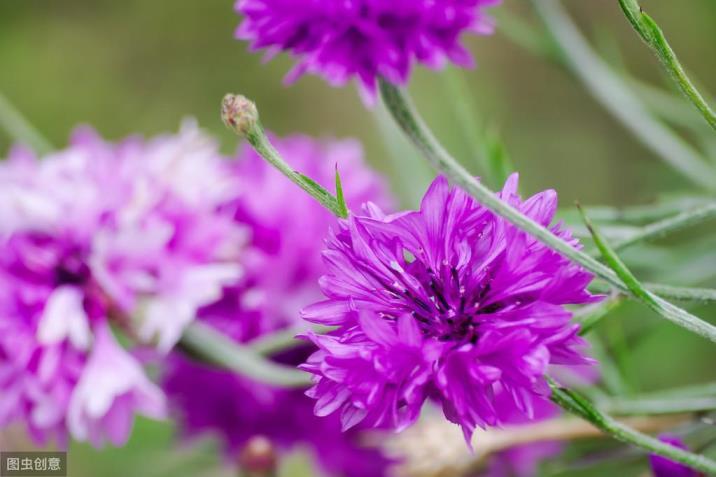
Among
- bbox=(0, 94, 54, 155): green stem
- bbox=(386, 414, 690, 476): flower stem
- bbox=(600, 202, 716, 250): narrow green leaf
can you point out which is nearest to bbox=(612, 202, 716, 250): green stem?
bbox=(600, 202, 716, 250): narrow green leaf

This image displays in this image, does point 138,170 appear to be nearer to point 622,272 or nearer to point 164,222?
point 164,222

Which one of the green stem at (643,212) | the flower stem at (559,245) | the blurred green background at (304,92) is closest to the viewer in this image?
the flower stem at (559,245)

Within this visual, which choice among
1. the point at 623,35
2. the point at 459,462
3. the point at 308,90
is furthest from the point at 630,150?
the point at 459,462

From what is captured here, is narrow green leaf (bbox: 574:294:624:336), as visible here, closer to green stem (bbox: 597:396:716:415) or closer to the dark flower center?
green stem (bbox: 597:396:716:415)

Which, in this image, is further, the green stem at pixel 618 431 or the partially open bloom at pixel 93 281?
the partially open bloom at pixel 93 281

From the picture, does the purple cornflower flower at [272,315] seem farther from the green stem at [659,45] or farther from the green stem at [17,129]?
the green stem at [659,45]

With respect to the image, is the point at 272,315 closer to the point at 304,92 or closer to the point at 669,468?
the point at 669,468

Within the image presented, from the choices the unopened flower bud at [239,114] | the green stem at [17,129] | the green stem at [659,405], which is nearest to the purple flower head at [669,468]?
the green stem at [659,405]
